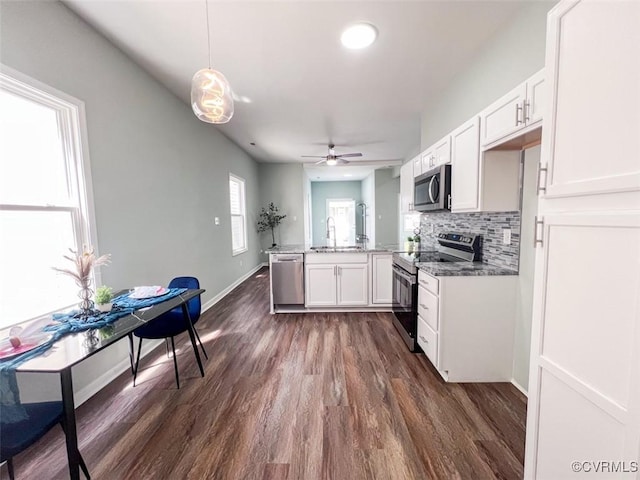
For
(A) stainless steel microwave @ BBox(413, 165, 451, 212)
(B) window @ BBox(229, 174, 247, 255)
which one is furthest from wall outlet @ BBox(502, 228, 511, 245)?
(B) window @ BBox(229, 174, 247, 255)

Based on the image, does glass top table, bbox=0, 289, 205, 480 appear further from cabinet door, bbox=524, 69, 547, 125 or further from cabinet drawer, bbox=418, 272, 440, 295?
cabinet door, bbox=524, 69, 547, 125

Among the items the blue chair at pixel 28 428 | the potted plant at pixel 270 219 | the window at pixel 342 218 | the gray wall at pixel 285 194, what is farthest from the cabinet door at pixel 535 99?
the window at pixel 342 218

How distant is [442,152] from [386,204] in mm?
5228

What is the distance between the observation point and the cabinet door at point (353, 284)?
3555 millimetres

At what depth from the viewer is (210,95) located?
1.67 metres

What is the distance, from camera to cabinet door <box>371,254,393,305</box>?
3520mm

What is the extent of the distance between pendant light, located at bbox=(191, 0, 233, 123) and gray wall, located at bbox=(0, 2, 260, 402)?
1008mm

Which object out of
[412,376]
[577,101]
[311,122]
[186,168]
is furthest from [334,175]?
[577,101]

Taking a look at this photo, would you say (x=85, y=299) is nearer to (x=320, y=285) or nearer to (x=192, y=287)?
(x=192, y=287)

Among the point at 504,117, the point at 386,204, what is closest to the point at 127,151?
the point at 504,117

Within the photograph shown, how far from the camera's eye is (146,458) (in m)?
1.48

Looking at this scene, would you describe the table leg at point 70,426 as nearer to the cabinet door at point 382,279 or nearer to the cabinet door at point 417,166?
the cabinet door at point 382,279

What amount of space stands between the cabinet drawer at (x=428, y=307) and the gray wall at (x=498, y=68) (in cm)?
172

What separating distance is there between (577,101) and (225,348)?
307cm
